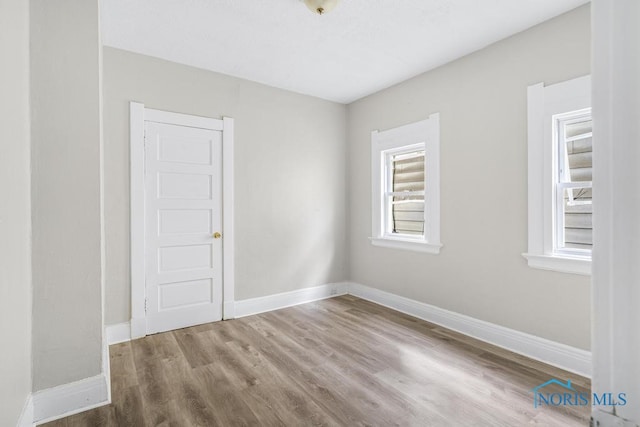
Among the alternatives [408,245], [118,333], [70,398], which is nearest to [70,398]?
[70,398]

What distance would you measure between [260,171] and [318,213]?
3.17ft

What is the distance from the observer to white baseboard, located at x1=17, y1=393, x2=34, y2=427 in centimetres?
167

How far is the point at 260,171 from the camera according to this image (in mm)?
3807

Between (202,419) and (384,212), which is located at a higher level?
(384,212)

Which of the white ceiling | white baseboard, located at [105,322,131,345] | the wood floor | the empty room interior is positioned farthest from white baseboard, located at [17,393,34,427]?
the white ceiling

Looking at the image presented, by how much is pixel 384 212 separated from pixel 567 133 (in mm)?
2015

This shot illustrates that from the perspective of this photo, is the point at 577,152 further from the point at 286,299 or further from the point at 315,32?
the point at 286,299

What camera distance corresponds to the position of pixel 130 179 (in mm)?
3033

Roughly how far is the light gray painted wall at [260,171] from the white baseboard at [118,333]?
5 cm

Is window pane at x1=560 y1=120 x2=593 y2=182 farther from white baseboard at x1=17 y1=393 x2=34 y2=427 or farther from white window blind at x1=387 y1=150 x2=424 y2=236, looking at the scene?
white baseboard at x1=17 y1=393 x2=34 y2=427

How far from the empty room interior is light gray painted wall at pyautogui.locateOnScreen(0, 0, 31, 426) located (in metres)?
0.02

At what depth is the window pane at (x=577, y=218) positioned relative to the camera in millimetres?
2496

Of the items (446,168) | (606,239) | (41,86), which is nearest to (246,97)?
(41,86)

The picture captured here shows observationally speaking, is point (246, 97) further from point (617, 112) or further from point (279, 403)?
point (617, 112)
